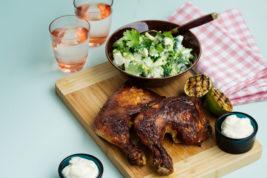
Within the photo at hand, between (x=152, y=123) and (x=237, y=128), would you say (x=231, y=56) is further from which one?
(x=152, y=123)

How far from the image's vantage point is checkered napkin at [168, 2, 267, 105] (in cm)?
303

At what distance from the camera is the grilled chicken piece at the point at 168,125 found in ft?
8.70

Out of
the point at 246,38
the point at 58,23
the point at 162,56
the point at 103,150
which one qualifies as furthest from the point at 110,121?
the point at 246,38

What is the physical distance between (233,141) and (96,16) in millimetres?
910

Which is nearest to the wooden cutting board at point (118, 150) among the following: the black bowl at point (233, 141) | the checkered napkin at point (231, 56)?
the black bowl at point (233, 141)

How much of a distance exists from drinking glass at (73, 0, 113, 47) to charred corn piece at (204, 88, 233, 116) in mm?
621

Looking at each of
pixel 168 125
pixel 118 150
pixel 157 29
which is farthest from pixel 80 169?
pixel 157 29

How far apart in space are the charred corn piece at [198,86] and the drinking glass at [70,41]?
46cm

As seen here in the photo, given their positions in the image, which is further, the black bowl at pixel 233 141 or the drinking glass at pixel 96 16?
the drinking glass at pixel 96 16

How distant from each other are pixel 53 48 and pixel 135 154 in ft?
2.22

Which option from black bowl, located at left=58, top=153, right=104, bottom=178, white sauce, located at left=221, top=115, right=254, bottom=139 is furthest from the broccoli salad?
black bowl, located at left=58, top=153, right=104, bottom=178

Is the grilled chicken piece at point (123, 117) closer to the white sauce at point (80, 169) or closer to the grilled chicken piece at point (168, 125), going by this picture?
the grilled chicken piece at point (168, 125)

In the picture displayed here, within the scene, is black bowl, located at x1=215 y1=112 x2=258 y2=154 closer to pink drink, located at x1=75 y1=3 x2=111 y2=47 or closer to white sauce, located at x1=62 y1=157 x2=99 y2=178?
white sauce, located at x1=62 y1=157 x2=99 y2=178

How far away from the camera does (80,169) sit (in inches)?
101
